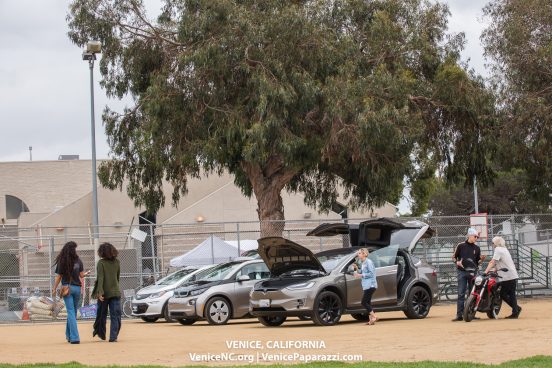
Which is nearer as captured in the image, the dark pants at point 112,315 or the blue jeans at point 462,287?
the dark pants at point 112,315

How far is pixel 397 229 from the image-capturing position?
24047 millimetres

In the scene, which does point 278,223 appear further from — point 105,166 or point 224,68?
point 105,166

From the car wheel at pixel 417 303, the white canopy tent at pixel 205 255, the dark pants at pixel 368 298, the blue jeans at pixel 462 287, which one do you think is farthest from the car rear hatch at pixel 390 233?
the white canopy tent at pixel 205 255

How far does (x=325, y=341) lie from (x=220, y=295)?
783cm

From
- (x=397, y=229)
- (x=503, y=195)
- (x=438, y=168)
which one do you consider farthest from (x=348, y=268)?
(x=503, y=195)

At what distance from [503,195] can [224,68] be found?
47.2 m

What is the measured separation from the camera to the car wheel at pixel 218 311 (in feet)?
81.6

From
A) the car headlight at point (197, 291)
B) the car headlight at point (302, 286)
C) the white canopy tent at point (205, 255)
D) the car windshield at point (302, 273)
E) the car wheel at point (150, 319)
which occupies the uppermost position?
the white canopy tent at point (205, 255)

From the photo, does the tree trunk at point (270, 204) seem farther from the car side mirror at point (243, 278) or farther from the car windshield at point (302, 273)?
the car windshield at point (302, 273)

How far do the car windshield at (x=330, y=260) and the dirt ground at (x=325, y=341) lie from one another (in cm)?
121

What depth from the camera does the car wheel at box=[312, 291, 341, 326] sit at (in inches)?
853

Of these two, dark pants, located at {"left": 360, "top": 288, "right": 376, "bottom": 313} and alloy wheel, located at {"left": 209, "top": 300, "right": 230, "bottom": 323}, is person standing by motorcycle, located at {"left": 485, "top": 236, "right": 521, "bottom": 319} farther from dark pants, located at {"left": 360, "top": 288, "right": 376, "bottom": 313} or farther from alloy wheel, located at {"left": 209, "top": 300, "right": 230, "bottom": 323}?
alloy wheel, located at {"left": 209, "top": 300, "right": 230, "bottom": 323}

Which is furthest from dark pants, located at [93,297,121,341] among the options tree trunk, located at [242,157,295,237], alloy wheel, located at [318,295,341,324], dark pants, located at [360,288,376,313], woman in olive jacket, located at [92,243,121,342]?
tree trunk, located at [242,157,295,237]

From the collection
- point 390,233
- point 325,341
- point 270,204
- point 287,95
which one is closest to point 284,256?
point 390,233
